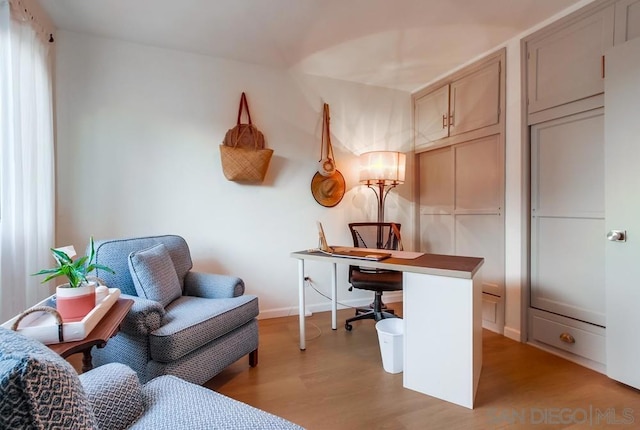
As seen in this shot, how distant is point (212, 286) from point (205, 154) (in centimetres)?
121

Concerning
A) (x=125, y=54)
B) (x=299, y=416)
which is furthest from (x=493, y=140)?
(x=125, y=54)

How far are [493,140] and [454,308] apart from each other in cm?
171

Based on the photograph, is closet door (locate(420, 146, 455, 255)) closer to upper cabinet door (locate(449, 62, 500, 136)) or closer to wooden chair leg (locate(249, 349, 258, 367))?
upper cabinet door (locate(449, 62, 500, 136))

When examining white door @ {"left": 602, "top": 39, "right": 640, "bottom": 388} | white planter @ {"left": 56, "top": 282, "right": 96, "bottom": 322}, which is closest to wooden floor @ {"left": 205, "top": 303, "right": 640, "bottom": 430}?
white door @ {"left": 602, "top": 39, "right": 640, "bottom": 388}

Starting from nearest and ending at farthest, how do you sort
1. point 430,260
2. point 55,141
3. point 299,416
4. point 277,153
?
1. point 299,416
2. point 430,260
3. point 55,141
4. point 277,153

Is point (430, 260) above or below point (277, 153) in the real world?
below

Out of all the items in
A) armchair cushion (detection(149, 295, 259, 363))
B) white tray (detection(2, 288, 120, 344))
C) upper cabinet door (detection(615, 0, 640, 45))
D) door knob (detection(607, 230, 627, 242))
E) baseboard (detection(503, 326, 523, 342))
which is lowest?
baseboard (detection(503, 326, 523, 342))

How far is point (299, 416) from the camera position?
156 cm

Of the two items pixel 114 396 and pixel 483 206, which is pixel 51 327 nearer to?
pixel 114 396

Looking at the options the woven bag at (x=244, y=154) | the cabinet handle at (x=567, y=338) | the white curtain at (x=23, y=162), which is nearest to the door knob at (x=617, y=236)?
the cabinet handle at (x=567, y=338)

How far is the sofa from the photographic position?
48 cm

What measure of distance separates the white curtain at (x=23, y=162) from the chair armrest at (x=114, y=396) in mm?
1200

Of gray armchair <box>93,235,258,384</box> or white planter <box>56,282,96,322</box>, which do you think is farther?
gray armchair <box>93,235,258,384</box>

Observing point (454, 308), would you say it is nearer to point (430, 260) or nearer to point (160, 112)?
point (430, 260)
